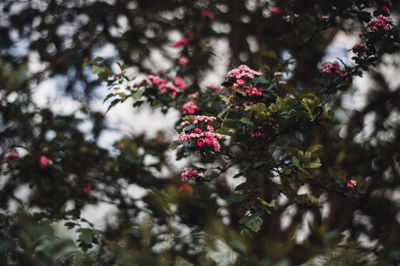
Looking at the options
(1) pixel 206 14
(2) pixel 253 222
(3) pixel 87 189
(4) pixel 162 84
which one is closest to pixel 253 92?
(2) pixel 253 222

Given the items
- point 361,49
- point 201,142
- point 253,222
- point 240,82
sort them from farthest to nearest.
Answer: point 361,49 < point 240,82 < point 253,222 < point 201,142

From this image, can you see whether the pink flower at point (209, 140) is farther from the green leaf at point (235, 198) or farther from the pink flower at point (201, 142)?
the green leaf at point (235, 198)

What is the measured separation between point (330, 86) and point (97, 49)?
2826mm

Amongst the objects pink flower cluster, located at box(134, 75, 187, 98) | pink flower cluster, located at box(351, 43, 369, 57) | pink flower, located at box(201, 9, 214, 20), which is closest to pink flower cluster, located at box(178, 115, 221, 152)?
pink flower cluster, located at box(134, 75, 187, 98)

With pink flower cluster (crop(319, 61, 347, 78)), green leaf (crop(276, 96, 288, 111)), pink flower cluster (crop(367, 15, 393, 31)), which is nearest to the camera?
green leaf (crop(276, 96, 288, 111))

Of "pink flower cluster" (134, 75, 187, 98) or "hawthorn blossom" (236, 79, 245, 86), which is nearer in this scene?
"hawthorn blossom" (236, 79, 245, 86)

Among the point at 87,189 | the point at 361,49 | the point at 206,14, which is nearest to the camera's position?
the point at 361,49

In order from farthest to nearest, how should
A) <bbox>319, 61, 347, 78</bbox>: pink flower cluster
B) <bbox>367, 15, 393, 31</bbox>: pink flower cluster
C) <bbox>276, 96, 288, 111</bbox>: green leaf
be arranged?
<bbox>319, 61, 347, 78</bbox>: pink flower cluster → <bbox>367, 15, 393, 31</bbox>: pink flower cluster → <bbox>276, 96, 288, 111</bbox>: green leaf

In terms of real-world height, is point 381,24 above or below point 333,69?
above

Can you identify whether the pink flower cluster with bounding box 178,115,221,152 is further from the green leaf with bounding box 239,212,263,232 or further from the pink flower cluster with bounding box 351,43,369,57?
the pink flower cluster with bounding box 351,43,369,57

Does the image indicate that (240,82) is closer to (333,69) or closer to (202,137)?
(202,137)

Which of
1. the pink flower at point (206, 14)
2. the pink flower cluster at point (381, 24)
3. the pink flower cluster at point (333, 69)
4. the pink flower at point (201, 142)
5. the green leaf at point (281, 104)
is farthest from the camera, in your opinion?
the pink flower at point (206, 14)

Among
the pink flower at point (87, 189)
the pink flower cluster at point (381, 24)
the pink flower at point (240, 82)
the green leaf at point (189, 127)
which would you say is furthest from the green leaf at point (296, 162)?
the pink flower at point (87, 189)

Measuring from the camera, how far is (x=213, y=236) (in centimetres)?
68
